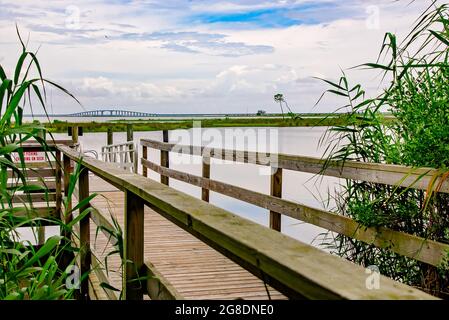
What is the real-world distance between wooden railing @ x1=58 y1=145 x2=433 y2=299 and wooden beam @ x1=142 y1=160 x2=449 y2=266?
158cm

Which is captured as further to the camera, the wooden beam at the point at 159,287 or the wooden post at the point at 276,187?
the wooden post at the point at 276,187

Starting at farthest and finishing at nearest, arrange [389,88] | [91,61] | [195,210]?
[91,61] < [389,88] < [195,210]

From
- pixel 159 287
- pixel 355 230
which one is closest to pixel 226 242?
pixel 159 287

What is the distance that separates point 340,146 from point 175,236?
7.76ft

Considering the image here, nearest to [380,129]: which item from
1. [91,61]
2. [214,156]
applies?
[214,156]

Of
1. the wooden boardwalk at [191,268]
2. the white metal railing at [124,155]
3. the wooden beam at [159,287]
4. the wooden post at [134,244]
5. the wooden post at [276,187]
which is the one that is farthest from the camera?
the white metal railing at [124,155]

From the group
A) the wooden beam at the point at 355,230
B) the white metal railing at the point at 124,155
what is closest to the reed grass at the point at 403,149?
the wooden beam at the point at 355,230

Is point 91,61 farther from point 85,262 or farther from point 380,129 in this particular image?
point 380,129

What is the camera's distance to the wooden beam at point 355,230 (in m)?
3.24

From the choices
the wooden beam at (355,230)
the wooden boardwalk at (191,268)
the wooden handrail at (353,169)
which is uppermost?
the wooden handrail at (353,169)

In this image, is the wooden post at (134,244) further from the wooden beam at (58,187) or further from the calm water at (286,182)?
the wooden beam at (58,187)

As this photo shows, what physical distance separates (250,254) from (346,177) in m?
2.65

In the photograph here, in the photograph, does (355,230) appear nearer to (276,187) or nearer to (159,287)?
(276,187)
